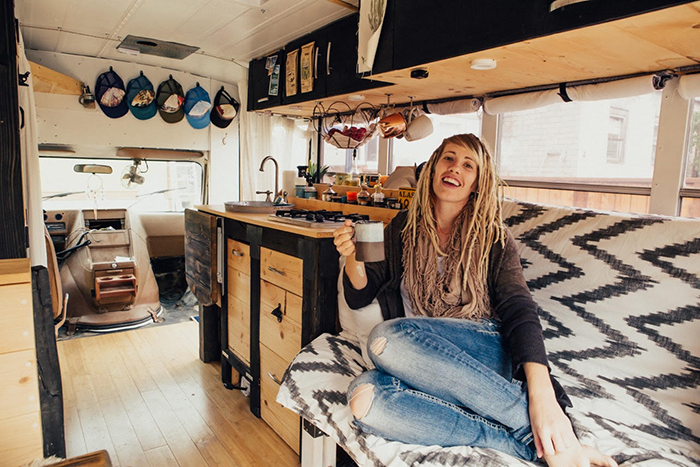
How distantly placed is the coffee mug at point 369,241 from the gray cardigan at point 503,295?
34 centimetres

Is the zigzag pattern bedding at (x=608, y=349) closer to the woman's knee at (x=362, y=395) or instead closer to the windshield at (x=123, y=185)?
the woman's knee at (x=362, y=395)

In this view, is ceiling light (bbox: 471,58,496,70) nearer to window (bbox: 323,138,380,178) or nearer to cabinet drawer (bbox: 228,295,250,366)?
window (bbox: 323,138,380,178)

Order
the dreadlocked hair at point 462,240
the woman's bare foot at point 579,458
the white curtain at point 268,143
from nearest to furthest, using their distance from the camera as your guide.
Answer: the woman's bare foot at point 579,458, the dreadlocked hair at point 462,240, the white curtain at point 268,143

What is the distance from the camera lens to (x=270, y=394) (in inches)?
97.0

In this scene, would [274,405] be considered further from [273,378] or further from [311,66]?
[311,66]

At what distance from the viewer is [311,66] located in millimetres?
3229

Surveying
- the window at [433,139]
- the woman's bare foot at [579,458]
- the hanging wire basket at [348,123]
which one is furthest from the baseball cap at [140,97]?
the woman's bare foot at [579,458]

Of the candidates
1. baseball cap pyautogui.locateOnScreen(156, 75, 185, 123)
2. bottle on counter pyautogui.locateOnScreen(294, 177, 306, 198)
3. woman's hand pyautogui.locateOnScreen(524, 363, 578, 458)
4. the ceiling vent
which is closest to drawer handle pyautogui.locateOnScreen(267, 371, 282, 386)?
woman's hand pyautogui.locateOnScreen(524, 363, 578, 458)

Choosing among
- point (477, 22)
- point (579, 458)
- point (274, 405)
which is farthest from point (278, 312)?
point (477, 22)

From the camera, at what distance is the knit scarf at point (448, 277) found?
1.73 meters

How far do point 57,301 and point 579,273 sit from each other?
2545 mm

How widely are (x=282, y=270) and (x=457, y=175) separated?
999mm

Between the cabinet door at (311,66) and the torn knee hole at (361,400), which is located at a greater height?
the cabinet door at (311,66)

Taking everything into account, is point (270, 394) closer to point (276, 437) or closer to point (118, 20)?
point (276, 437)
